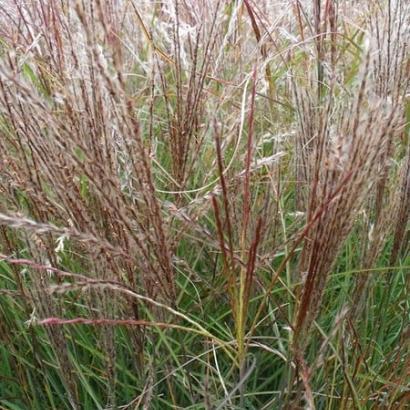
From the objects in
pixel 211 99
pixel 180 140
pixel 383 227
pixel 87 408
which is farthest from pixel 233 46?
pixel 87 408

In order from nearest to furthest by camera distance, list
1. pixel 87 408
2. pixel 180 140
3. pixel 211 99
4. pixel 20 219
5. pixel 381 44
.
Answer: pixel 20 219
pixel 381 44
pixel 180 140
pixel 87 408
pixel 211 99

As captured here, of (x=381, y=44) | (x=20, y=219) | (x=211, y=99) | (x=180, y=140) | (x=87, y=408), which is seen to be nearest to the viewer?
(x=20, y=219)

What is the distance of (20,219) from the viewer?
0.77m

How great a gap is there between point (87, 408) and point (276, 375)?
391 mm

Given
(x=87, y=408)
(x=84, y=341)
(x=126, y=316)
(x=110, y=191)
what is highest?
(x=110, y=191)

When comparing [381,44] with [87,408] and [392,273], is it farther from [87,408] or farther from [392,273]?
[87,408]

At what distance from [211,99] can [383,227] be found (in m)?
0.79

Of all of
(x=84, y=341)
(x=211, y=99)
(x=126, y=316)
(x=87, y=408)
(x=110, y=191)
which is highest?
(x=110, y=191)

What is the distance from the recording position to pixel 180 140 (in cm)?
115

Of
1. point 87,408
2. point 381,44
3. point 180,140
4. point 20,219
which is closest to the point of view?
point 20,219

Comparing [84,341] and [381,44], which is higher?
[381,44]

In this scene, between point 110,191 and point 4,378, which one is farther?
point 4,378

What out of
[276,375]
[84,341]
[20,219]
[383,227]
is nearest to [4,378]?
[84,341]

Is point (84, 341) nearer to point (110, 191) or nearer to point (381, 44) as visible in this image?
point (110, 191)
